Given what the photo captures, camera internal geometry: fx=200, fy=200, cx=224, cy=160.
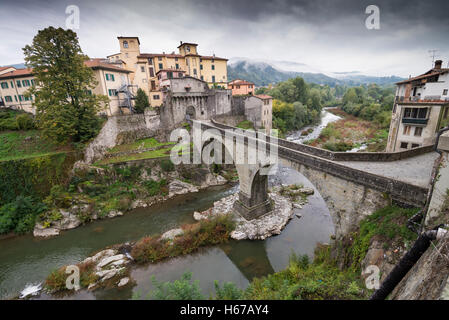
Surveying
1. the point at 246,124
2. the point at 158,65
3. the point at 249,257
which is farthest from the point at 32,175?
the point at 246,124

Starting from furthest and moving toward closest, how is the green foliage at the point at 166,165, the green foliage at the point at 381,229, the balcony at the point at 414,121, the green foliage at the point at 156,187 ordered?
the green foliage at the point at 166,165, the green foliage at the point at 156,187, the balcony at the point at 414,121, the green foliage at the point at 381,229

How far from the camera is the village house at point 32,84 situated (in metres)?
26.4

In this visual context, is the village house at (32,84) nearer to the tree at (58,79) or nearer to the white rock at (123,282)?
the tree at (58,79)

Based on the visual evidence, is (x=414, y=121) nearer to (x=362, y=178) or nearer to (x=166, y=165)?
(x=362, y=178)

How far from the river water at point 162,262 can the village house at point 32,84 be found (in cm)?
1685

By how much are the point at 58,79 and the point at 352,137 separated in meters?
48.3

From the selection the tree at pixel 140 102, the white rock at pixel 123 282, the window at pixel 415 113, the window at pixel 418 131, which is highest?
the tree at pixel 140 102

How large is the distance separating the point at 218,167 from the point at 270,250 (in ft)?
50.0

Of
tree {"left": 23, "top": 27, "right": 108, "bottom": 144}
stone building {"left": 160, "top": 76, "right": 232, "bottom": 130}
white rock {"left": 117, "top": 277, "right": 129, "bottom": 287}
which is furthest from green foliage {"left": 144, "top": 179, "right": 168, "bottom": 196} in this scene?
white rock {"left": 117, "top": 277, "right": 129, "bottom": 287}

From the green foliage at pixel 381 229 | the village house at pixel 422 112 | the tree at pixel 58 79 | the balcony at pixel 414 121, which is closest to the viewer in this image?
the green foliage at pixel 381 229

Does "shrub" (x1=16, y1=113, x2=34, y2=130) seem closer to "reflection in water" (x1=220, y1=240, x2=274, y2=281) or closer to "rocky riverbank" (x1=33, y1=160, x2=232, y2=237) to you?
"rocky riverbank" (x1=33, y1=160, x2=232, y2=237)

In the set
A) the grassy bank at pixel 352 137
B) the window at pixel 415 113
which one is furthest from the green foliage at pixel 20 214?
the grassy bank at pixel 352 137

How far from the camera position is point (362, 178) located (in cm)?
963
